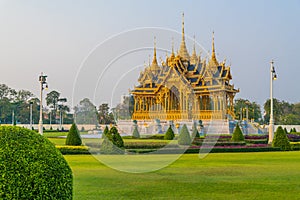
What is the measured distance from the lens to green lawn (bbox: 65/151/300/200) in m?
9.20

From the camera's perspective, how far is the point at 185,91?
161 feet

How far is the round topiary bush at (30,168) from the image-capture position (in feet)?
15.6

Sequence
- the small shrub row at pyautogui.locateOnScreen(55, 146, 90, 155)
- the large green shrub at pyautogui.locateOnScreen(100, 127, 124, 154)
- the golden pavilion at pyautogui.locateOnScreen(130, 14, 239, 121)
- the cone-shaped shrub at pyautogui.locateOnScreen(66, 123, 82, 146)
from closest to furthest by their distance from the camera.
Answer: the large green shrub at pyautogui.locateOnScreen(100, 127, 124, 154)
the small shrub row at pyautogui.locateOnScreen(55, 146, 90, 155)
the cone-shaped shrub at pyautogui.locateOnScreen(66, 123, 82, 146)
the golden pavilion at pyautogui.locateOnScreen(130, 14, 239, 121)

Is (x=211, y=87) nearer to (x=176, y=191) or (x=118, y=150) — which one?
(x=118, y=150)

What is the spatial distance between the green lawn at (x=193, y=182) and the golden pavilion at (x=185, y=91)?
105 ft

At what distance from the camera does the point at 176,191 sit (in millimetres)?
9648

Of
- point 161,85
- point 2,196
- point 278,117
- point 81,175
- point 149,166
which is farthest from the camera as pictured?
point 278,117

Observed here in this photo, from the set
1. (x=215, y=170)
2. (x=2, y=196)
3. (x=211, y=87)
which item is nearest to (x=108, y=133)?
(x=215, y=170)

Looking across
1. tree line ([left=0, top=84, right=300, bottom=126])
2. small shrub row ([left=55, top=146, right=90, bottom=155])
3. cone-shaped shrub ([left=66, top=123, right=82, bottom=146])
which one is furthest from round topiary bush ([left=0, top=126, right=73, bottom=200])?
tree line ([left=0, top=84, right=300, bottom=126])

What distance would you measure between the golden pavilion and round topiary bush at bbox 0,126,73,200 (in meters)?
41.6

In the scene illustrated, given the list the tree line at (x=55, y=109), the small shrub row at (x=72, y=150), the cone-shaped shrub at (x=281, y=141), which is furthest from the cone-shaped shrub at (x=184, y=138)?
the tree line at (x=55, y=109)

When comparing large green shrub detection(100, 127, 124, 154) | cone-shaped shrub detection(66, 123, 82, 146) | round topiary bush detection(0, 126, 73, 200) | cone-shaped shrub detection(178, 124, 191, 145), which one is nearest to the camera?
round topiary bush detection(0, 126, 73, 200)

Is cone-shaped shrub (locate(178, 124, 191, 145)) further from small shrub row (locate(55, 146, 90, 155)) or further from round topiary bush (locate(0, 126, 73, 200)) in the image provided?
round topiary bush (locate(0, 126, 73, 200))

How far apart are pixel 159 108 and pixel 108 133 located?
3182cm
